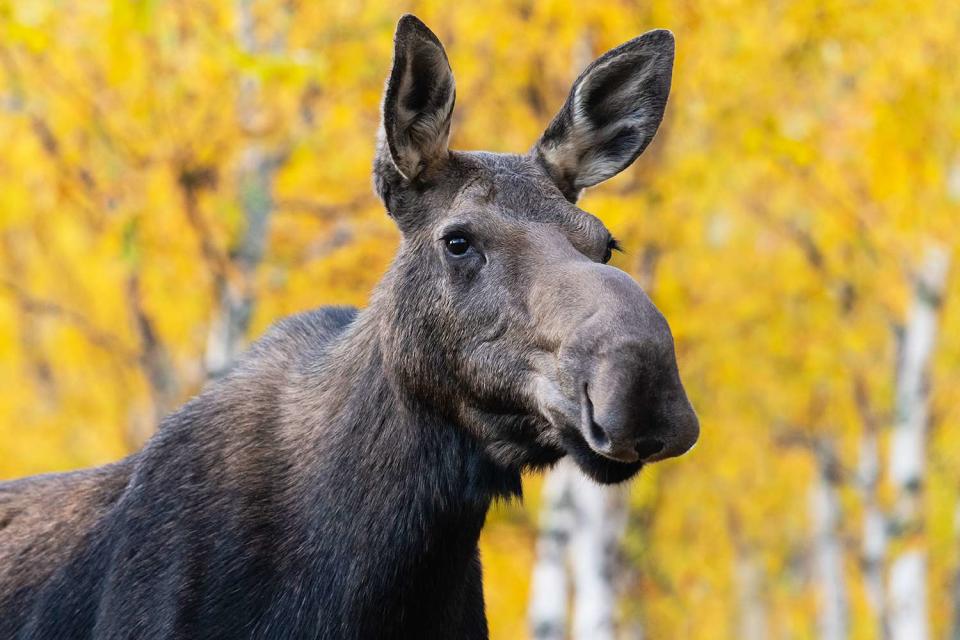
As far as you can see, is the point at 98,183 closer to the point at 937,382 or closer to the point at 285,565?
the point at 285,565

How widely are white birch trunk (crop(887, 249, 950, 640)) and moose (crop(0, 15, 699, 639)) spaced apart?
A: 1020cm

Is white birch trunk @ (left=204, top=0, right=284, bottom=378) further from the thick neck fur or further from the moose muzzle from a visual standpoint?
the moose muzzle

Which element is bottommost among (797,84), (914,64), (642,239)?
(642,239)

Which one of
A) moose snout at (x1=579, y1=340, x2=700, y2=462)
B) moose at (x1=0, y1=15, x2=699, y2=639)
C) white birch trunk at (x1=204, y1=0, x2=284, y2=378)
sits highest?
white birch trunk at (x1=204, y1=0, x2=284, y2=378)

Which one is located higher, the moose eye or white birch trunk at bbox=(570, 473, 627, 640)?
white birch trunk at bbox=(570, 473, 627, 640)

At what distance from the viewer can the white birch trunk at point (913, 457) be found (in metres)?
13.8

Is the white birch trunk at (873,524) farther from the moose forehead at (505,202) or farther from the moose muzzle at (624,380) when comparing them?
the moose muzzle at (624,380)

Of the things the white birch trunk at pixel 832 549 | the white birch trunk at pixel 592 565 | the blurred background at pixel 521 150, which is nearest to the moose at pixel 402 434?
the blurred background at pixel 521 150

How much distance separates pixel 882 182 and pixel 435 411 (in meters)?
9.27

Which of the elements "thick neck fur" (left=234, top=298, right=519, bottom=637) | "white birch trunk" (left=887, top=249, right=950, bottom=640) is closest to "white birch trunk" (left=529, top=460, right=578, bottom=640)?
"white birch trunk" (left=887, top=249, right=950, bottom=640)

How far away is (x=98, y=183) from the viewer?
10414 mm

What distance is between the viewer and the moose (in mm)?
4020

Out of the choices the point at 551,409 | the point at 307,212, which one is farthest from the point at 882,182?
the point at 551,409

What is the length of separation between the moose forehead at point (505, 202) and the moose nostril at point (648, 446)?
0.90 meters
